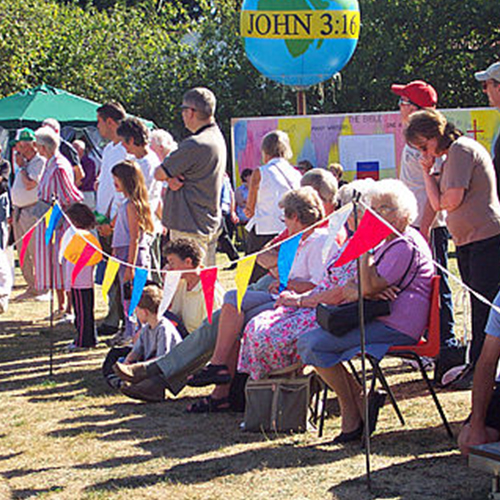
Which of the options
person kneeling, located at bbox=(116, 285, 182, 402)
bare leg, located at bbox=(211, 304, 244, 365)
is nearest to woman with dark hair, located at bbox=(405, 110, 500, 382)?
bare leg, located at bbox=(211, 304, 244, 365)

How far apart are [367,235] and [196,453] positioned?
1.61 metres

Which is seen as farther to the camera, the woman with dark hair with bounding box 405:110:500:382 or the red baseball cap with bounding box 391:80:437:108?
the red baseball cap with bounding box 391:80:437:108

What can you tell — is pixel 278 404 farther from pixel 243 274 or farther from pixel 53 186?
pixel 53 186

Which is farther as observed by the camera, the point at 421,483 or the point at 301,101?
the point at 301,101

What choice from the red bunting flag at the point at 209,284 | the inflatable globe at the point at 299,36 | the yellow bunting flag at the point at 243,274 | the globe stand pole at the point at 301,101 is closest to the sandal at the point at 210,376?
the red bunting flag at the point at 209,284

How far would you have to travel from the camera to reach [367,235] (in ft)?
14.5

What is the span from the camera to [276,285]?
20.5ft

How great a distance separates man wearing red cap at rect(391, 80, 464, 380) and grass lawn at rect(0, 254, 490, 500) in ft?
1.27

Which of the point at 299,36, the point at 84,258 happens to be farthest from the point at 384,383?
the point at 299,36

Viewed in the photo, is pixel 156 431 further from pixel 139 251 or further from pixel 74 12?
pixel 74 12

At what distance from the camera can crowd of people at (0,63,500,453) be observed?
5160mm

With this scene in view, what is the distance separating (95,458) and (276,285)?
5.37 feet

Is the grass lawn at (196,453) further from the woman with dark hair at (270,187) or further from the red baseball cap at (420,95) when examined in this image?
the red baseball cap at (420,95)

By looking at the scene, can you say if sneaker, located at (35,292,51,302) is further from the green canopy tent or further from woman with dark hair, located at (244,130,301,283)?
the green canopy tent
